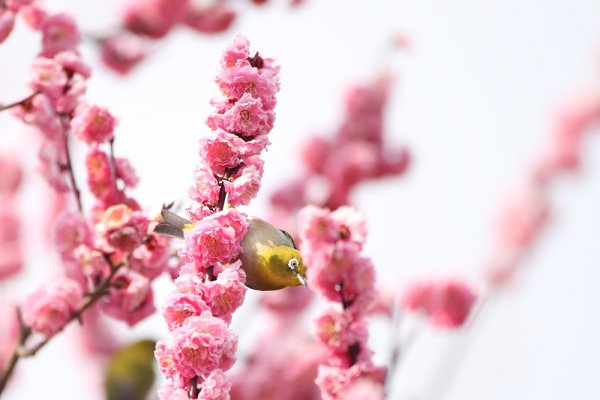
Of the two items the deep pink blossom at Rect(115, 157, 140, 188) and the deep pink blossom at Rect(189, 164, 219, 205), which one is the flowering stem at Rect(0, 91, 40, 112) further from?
the deep pink blossom at Rect(189, 164, 219, 205)

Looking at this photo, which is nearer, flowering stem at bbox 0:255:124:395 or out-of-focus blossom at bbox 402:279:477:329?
flowering stem at bbox 0:255:124:395

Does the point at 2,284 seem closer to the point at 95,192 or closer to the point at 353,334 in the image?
the point at 95,192

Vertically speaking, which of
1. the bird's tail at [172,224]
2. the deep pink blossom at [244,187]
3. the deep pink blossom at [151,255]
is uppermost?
the deep pink blossom at [151,255]

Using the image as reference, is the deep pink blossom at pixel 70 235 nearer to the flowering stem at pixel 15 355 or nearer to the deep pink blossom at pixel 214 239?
the flowering stem at pixel 15 355

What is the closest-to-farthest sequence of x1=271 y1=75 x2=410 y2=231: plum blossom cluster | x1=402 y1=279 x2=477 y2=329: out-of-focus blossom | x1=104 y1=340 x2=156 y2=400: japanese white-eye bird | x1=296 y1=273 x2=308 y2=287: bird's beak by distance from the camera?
x1=296 y1=273 x2=308 y2=287: bird's beak < x1=104 y1=340 x2=156 y2=400: japanese white-eye bird < x1=402 y1=279 x2=477 y2=329: out-of-focus blossom < x1=271 y1=75 x2=410 y2=231: plum blossom cluster

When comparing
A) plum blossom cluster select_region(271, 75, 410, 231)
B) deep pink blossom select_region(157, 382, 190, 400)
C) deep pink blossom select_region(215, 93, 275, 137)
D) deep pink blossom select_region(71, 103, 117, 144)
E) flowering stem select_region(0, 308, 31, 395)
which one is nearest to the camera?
deep pink blossom select_region(157, 382, 190, 400)

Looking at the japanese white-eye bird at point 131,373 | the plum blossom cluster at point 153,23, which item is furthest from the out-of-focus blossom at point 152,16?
the japanese white-eye bird at point 131,373

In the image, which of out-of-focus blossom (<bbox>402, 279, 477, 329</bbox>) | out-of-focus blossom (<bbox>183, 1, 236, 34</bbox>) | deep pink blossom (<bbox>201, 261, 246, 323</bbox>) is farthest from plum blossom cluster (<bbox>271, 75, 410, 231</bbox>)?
deep pink blossom (<bbox>201, 261, 246, 323</bbox>)
